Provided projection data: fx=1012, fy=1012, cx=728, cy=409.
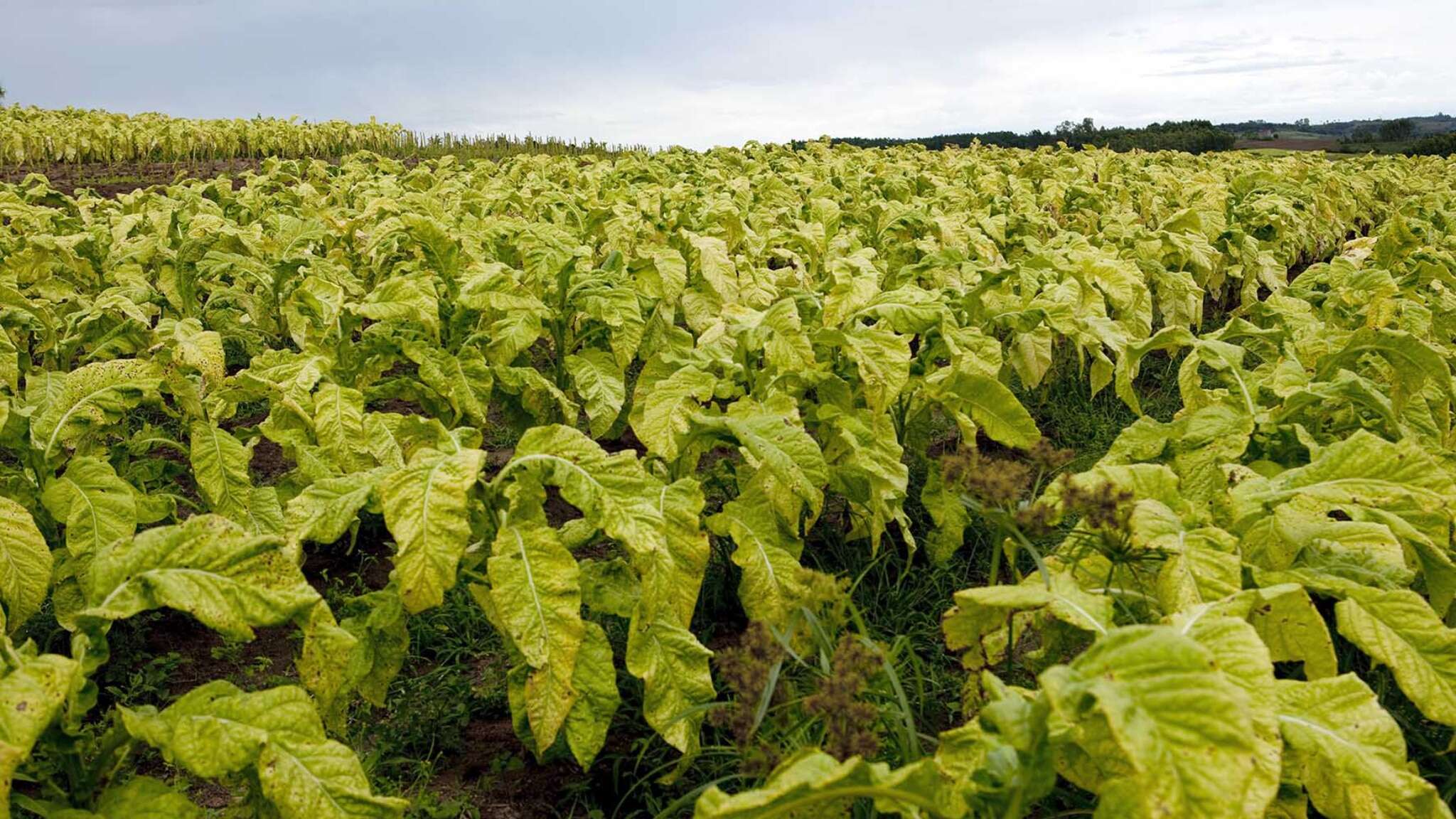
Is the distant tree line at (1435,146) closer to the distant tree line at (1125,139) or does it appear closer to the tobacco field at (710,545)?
the distant tree line at (1125,139)

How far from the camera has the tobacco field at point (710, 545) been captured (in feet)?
5.27

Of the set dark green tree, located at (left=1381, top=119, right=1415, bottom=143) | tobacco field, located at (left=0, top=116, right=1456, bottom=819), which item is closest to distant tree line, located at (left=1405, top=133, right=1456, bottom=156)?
dark green tree, located at (left=1381, top=119, right=1415, bottom=143)

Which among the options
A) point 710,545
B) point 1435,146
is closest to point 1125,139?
point 1435,146

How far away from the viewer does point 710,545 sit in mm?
3143

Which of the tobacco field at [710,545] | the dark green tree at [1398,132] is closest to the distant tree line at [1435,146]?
the dark green tree at [1398,132]

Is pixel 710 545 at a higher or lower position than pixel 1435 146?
lower

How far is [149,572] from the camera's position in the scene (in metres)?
1.75

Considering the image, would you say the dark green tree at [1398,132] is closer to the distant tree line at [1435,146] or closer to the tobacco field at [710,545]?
the distant tree line at [1435,146]

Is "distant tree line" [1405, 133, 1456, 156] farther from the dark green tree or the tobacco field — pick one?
the tobacco field

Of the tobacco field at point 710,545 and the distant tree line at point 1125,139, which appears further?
the distant tree line at point 1125,139

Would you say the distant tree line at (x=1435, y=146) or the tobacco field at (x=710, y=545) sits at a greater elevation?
the distant tree line at (x=1435, y=146)

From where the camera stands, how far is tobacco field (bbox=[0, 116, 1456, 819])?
1.61 meters

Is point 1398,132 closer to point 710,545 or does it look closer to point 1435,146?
point 1435,146

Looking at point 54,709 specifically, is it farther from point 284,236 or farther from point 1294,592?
point 284,236
